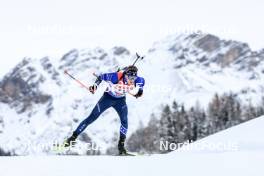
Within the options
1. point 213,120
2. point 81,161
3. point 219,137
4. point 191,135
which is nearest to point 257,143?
point 219,137

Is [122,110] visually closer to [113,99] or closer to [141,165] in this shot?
[113,99]

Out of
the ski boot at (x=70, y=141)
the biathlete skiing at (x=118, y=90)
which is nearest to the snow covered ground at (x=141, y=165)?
the biathlete skiing at (x=118, y=90)

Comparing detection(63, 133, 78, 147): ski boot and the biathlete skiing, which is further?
detection(63, 133, 78, 147): ski boot

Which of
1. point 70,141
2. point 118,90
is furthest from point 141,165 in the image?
point 70,141

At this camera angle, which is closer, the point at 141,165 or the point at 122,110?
the point at 141,165

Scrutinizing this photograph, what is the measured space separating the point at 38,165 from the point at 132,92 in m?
4.58

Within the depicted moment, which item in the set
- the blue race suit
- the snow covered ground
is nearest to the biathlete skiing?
the blue race suit

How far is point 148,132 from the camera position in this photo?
16475cm

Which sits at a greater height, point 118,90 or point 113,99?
point 118,90

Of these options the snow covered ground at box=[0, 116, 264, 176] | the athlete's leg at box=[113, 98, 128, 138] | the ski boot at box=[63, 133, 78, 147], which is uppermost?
the athlete's leg at box=[113, 98, 128, 138]

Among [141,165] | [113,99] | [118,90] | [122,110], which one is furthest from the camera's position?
[122,110]

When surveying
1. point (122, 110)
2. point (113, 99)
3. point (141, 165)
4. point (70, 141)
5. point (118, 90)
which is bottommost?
point (141, 165)

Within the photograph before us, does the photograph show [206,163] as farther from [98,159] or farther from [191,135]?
[191,135]

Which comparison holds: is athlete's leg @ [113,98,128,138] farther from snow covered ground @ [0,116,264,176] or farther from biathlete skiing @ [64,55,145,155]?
snow covered ground @ [0,116,264,176]
